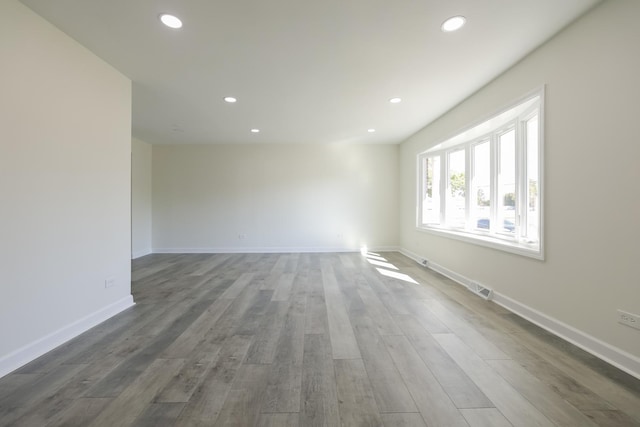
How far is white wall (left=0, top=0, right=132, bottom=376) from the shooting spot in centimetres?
187

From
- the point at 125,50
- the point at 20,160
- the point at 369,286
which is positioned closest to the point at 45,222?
the point at 20,160

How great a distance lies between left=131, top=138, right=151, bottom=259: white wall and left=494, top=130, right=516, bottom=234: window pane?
6943mm

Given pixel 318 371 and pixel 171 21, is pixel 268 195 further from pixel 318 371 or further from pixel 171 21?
pixel 318 371

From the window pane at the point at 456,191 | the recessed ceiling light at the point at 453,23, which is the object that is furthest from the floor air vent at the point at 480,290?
the recessed ceiling light at the point at 453,23

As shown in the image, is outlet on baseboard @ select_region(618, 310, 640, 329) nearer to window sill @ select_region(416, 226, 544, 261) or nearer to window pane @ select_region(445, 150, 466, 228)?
window sill @ select_region(416, 226, 544, 261)

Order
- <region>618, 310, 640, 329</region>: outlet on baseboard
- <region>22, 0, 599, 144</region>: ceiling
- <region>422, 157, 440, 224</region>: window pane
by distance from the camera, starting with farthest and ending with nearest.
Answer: <region>422, 157, 440, 224</region>: window pane → <region>22, 0, 599, 144</region>: ceiling → <region>618, 310, 640, 329</region>: outlet on baseboard

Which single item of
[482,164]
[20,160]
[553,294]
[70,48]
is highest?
[70,48]

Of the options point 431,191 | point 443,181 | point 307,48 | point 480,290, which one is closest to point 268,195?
point 431,191

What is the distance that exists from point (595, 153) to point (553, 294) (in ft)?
4.12

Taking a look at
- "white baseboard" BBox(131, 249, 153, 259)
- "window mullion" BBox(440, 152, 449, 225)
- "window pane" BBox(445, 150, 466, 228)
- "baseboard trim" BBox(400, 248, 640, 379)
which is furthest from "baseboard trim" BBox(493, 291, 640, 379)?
"white baseboard" BBox(131, 249, 153, 259)

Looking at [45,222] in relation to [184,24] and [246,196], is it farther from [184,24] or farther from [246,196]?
[246,196]

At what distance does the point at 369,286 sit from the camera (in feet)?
12.3

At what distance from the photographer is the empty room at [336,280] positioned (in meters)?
1.62

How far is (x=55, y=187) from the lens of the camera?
2195mm
